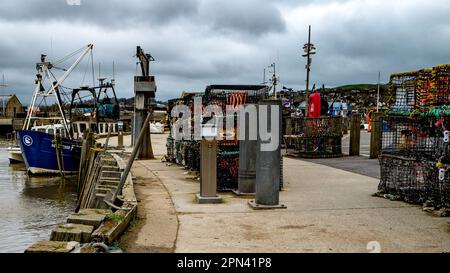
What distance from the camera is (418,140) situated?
29.9ft

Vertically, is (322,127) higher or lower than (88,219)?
higher

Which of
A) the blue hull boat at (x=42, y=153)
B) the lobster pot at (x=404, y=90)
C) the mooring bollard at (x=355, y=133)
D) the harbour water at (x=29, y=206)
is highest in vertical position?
the lobster pot at (x=404, y=90)

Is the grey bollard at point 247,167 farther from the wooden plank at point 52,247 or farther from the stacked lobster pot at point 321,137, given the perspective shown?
the stacked lobster pot at point 321,137

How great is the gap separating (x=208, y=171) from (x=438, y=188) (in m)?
3.97

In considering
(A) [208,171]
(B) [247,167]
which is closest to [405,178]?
(B) [247,167]

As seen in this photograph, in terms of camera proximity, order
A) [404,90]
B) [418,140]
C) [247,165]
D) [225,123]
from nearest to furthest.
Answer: [418,140] → [404,90] → [247,165] → [225,123]

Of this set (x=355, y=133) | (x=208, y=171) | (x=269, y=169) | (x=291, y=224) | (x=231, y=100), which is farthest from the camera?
(x=355, y=133)

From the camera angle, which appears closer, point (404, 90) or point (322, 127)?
point (404, 90)

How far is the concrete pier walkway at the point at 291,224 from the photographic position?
5844 mm

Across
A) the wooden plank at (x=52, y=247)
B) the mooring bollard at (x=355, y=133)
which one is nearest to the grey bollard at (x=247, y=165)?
the wooden plank at (x=52, y=247)

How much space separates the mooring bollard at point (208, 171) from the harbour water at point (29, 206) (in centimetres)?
417

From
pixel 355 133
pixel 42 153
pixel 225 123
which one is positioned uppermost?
pixel 225 123

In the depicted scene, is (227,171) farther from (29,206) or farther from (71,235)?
(29,206)

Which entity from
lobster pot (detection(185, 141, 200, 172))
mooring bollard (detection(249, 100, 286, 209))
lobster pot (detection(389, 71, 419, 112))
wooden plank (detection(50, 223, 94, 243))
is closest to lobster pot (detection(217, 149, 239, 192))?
mooring bollard (detection(249, 100, 286, 209))
